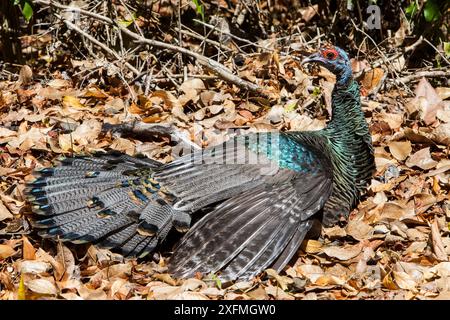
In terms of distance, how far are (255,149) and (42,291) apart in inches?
69.8

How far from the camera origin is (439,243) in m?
4.94

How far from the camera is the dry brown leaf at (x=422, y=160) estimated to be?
588 centimetres

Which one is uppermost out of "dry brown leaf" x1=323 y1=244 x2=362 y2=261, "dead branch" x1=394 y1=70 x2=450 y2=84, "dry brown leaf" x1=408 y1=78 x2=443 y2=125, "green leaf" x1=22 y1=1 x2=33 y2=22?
"green leaf" x1=22 y1=1 x2=33 y2=22

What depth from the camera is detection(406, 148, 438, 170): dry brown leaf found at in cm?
588

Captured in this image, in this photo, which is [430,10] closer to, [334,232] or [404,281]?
[334,232]

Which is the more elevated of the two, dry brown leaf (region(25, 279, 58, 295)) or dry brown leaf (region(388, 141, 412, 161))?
dry brown leaf (region(388, 141, 412, 161))

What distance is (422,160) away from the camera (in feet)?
19.5

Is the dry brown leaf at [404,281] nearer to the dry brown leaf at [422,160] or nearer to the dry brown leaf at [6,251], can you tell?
the dry brown leaf at [422,160]

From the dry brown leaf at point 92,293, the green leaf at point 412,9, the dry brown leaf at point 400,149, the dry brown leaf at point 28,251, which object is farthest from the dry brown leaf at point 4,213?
the green leaf at point 412,9

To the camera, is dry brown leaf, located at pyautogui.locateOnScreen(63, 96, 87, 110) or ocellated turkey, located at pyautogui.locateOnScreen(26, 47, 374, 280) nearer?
ocellated turkey, located at pyautogui.locateOnScreen(26, 47, 374, 280)

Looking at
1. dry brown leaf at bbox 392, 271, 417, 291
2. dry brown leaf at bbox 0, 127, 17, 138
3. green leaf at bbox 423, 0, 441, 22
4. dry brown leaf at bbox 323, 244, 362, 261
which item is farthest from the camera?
green leaf at bbox 423, 0, 441, 22

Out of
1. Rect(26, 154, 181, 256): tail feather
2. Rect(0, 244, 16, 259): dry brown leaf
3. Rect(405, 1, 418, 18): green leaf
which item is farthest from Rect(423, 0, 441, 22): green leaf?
Rect(0, 244, 16, 259): dry brown leaf

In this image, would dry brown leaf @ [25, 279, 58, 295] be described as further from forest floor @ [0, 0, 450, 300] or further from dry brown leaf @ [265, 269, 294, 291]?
dry brown leaf @ [265, 269, 294, 291]
